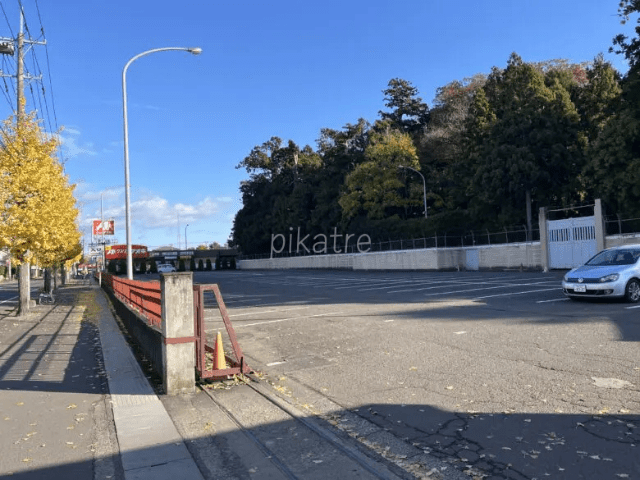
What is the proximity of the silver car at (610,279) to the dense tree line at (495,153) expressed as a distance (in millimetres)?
16348

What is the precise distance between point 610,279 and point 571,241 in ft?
63.4

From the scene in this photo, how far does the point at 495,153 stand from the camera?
37.4 metres

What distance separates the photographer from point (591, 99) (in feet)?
127

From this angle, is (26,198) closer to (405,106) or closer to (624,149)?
(624,149)

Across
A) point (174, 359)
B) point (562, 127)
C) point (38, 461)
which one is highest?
point (562, 127)

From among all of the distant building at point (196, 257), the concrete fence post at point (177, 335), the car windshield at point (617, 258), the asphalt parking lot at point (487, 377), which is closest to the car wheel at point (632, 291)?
the asphalt parking lot at point (487, 377)

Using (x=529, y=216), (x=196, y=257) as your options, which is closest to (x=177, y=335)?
(x=529, y=216)

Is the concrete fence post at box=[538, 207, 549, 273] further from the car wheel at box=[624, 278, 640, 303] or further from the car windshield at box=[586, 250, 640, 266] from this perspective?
the car wheel at box=[624, 278, 640, 303]

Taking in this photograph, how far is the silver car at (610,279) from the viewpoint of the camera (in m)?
13.1

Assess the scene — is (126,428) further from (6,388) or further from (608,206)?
(608,206)

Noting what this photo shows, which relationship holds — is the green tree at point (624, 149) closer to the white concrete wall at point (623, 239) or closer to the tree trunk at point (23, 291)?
the white concrete wall at point (623, 239)

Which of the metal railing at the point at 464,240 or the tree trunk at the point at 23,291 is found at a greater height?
the metal railing at the point at 464,240

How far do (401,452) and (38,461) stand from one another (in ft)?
10.7

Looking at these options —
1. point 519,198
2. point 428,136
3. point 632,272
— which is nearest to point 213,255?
point 428,136
